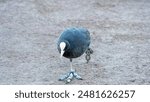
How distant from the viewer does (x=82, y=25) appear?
467 inches

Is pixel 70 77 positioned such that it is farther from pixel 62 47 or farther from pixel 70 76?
pixel 62 47

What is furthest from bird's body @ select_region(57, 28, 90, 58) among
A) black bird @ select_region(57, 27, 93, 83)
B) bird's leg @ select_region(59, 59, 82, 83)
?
bird's leg @ select_region(59, 59, 82, 83)

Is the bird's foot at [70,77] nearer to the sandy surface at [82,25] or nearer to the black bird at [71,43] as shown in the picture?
the black bird at [71,43]

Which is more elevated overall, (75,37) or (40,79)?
(75,37)

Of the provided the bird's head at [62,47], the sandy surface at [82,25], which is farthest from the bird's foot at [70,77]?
the bird's head at [62,47]

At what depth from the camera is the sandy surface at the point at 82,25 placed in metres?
8.68

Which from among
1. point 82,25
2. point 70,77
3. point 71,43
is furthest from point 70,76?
point 82,25

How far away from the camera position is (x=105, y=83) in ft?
27.1

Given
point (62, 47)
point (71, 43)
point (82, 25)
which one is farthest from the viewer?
point (82, 25)

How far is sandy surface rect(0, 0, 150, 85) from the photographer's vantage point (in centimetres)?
868

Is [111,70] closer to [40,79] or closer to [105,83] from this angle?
[105,83]

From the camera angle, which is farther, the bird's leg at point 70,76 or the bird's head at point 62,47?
the bird's leg at point 70,76

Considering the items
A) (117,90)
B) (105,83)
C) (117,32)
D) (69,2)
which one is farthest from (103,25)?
(117,90)

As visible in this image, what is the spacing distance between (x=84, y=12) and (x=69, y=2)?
1.47 meters
